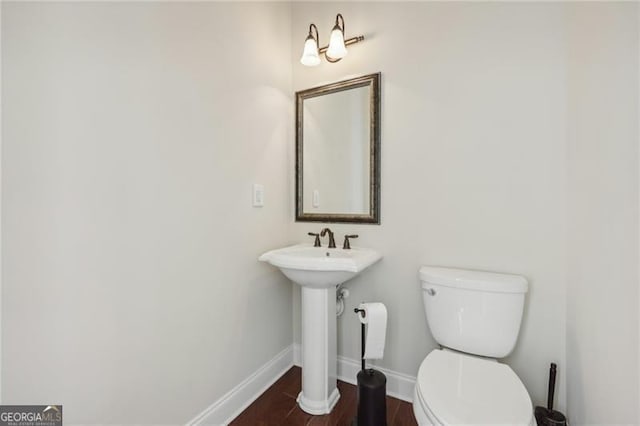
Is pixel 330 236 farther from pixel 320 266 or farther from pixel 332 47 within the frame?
pixel 332 47

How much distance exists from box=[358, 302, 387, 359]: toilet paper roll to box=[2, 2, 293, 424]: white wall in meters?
0.64

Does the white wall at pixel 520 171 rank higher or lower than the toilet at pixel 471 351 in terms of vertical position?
higher

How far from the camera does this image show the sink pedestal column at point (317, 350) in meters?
1.49

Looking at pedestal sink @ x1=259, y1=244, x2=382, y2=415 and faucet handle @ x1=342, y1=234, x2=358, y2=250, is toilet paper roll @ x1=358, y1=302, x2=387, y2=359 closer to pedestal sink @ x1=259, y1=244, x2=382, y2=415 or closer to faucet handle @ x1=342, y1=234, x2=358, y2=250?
pedestal sink @ x1=259, y1=244, x2=382, y2=415

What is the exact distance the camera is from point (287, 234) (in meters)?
1.93

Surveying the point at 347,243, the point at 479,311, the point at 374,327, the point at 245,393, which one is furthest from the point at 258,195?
the point at 479,311

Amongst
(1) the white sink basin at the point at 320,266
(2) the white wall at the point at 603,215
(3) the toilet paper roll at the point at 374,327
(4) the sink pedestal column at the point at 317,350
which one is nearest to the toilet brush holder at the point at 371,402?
(3) the toilet paper roll at the point at 374,327

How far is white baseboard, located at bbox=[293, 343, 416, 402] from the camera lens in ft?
5.26

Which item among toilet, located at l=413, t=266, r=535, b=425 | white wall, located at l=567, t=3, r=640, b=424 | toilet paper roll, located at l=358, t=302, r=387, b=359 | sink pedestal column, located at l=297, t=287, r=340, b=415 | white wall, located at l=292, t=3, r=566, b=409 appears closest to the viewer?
white wall, located at l=567, t=3, r=640, b=424

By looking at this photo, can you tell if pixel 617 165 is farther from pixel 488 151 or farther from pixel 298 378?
pixel 298 378

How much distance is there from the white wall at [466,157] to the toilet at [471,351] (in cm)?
17

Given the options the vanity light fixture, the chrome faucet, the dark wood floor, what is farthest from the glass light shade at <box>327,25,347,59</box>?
the dark wood floor

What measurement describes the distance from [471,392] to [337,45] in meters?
1.73

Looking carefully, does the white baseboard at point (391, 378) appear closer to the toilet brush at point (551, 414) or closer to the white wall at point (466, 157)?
the white wall at point (466, 157)
